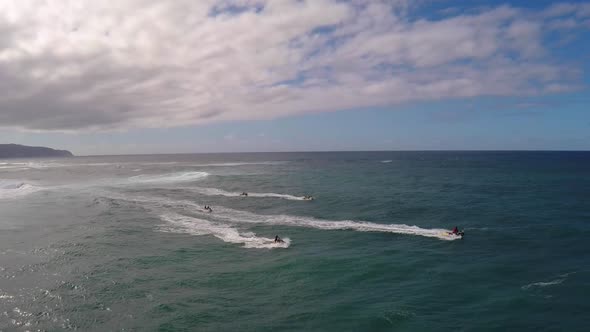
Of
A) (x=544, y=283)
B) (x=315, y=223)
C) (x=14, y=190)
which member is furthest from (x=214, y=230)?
(x=14, y=190)

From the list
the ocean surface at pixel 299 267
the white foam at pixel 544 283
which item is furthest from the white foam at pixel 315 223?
the white foam at pixel 544 283

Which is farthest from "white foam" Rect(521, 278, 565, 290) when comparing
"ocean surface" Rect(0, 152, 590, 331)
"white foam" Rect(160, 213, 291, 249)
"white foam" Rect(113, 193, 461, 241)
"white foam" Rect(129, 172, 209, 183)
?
"white foam" Rect(129, 172, 209, 183)

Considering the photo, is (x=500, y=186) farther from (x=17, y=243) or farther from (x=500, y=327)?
(x=17, y=243)

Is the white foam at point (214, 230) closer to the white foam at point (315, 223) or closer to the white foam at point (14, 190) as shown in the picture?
the white foam at point (315, 223)

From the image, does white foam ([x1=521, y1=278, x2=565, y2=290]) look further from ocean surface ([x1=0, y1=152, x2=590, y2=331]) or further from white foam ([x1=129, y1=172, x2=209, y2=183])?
white foam ([x1=129, y1=172, x2=209, y2=183])

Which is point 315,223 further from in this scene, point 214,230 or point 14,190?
point 14,190

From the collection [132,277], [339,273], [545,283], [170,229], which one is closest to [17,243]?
[170,229]

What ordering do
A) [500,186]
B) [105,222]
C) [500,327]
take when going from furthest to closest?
[500,186] → [105,222] → [500,327]
